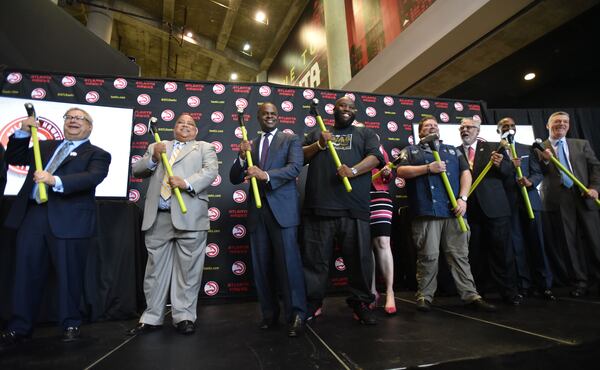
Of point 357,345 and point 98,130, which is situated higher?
point 98,130

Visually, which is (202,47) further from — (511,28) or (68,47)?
(511,28)

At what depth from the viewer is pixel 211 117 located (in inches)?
163

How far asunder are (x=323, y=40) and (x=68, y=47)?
619 centimetres

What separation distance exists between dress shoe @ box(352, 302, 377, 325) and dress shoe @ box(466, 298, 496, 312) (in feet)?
3.25

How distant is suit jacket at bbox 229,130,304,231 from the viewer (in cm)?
230

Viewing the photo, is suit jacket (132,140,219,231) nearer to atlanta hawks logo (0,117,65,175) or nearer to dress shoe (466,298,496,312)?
atlanta hawks logo (0,117,65,175)

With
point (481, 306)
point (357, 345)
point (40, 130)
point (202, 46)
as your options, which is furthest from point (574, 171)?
point (202, 46)

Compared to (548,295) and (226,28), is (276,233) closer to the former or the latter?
(548,295)

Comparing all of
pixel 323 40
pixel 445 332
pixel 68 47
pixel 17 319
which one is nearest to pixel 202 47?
pixel 323 40

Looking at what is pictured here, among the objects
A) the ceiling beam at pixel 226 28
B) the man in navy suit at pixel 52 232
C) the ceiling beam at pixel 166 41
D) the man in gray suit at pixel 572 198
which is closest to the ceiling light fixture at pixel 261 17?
the ceiling beam at pixel 226 28

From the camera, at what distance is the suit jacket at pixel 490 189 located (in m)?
3.00

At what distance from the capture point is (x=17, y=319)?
6.76 ft

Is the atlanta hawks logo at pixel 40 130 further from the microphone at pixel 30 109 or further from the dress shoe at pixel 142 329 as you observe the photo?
the dress shoe at pixel 142 329

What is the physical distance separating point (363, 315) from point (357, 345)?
51 centimetres
